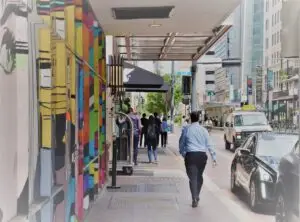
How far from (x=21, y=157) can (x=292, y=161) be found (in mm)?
4006

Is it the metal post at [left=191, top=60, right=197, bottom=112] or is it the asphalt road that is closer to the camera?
the asphalt road

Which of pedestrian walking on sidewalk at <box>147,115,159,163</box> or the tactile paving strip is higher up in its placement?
pedestrian walking on sidewalk at <box>147,115,159,163</box>

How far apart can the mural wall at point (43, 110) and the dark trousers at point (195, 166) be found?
228 centimetres

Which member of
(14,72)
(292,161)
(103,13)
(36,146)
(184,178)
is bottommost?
(184,178)

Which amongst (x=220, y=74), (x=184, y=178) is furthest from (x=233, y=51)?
(x=220, y=74)

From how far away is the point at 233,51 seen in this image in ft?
83.4

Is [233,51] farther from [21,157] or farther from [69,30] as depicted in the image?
[21,157]

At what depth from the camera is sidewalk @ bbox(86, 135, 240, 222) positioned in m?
8.34

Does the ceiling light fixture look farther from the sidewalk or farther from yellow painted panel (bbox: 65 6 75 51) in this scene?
yellow painted panel (bbox: 65 6 75 51)

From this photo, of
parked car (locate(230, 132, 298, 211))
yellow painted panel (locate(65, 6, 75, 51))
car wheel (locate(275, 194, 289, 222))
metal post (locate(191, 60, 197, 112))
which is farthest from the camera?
metal post (locate(191, 60, 197, 112))

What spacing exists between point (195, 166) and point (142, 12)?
10.2 ft

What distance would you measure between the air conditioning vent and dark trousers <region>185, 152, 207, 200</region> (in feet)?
8.98

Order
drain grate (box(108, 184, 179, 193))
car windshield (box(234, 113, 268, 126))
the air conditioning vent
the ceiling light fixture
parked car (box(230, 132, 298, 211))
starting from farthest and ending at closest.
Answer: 1. car windshield (box(234, 113, 268, 126))
2. the ceiling light fixture
3. drain grate (box(108, 184, 179, 193))
4. the air conditioning vent
5. parked car (box(230, 132, 298, 211))

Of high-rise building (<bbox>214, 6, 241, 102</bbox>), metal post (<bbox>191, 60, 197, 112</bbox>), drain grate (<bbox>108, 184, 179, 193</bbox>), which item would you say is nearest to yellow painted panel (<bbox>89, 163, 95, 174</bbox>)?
drain grate (<bbox>108, 184, 179, 193</bbox>)
